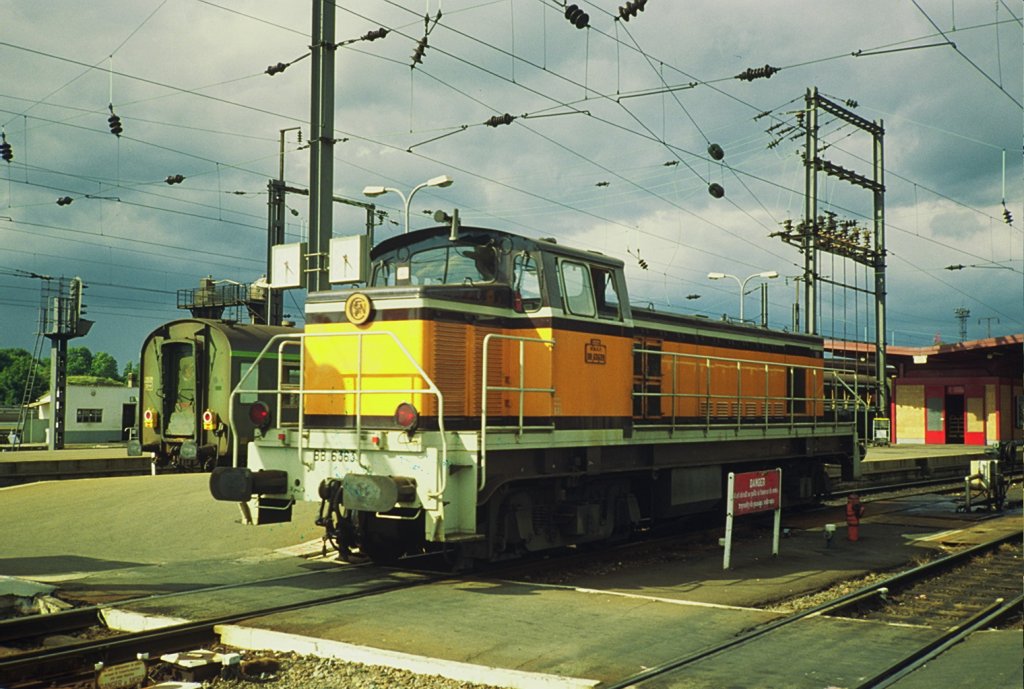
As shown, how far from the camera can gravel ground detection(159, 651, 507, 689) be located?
6027mm

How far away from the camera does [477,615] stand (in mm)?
7809

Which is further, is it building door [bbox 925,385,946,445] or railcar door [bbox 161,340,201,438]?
building door [bbox 925,385,946,445]

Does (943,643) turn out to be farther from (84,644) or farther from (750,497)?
(84,644)

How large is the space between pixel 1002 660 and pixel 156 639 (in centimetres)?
633

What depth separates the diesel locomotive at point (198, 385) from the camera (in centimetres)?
1934

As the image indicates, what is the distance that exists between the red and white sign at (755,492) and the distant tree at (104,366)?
412ft

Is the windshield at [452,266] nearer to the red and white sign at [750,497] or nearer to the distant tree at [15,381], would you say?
the red and white sign at [750,497]

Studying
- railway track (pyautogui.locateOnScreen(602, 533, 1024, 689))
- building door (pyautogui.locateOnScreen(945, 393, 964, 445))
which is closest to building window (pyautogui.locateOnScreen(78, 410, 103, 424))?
railway track (pyautogui.locateOnScreen(602, 533, 1024, 689))

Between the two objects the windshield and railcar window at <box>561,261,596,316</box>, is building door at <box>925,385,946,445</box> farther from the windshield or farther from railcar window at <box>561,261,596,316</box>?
the windshield

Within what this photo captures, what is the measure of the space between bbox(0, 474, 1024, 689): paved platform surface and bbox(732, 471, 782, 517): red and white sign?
68 centimetres

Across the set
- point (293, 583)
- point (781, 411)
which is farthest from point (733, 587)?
point (781, 411)

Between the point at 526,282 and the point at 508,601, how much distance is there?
3666 millimetres

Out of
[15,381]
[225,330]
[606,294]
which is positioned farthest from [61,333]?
[15,381]

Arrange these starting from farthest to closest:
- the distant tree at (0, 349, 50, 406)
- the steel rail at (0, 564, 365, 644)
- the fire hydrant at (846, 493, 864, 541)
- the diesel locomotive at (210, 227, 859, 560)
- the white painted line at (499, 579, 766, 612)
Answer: the distant tree at (0, 349, 50, 406)
the fire hydrant at (846, 493, 864, 541)
the diesel locomotive at (210, 227, 859, 560)
the white painted line at (499, 579, 766, 612)
the steel rail at (0, 564, 365, 644)
